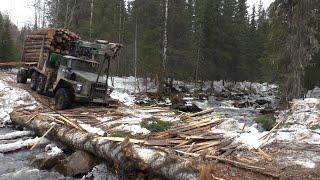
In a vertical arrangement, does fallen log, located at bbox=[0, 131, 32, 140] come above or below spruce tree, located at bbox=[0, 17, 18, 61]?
below

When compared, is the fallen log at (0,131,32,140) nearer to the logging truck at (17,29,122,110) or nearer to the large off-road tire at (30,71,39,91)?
the logging truck at (17,29,122,110)

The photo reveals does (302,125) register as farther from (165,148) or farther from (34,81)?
(34,81)

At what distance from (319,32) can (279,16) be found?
4.33 m

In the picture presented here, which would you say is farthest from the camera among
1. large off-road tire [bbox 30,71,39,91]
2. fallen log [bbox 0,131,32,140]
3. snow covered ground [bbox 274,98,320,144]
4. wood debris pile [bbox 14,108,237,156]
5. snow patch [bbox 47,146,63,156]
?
large off-road tire [bbox 30,71,39,91]

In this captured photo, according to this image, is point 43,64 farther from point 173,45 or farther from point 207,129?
point 173,45

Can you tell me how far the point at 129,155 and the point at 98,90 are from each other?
8.23 metres

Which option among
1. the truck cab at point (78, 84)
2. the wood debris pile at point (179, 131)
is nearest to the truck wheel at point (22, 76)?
the truck cab at point (78, 84)

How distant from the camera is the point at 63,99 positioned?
18.8 m

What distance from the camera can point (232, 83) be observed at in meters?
61.5

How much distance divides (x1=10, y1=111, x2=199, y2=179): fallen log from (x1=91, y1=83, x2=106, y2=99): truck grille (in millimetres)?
4024

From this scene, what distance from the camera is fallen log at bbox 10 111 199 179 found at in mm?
9516

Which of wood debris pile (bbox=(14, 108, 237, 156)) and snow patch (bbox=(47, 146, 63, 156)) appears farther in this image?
snow patch (bbox=(47, 146, 63, 156))

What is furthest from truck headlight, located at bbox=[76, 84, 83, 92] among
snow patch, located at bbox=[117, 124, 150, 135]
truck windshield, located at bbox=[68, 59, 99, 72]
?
snow patch, located at bbox=[117, 124, 150, 135]

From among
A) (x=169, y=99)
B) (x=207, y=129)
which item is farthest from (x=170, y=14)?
(x=207, y=129)
